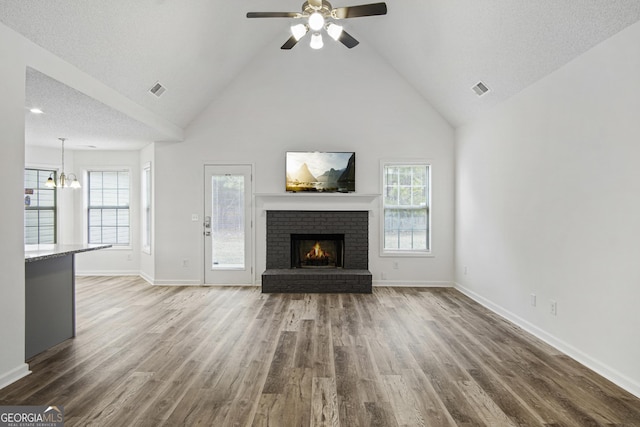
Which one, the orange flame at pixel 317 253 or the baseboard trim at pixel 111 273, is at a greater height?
the orange flame at pixel 317 253

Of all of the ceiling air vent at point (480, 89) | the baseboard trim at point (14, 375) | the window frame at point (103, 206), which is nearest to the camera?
the baseboard trim at point (14, 375)

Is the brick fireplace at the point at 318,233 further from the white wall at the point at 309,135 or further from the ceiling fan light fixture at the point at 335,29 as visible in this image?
the ceiling fan light fixture at the point at 335,29

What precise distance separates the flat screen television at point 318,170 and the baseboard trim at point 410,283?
5.97 ft

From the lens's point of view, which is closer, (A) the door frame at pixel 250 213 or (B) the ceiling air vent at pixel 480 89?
(B) the ceiling air vent at pixel 480 89

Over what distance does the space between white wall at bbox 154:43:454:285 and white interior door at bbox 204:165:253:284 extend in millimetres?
154

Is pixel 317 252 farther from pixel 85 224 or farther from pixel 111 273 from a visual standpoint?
pixel 85 224

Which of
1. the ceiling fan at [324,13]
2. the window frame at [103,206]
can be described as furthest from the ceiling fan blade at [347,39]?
the window frame at [103,206]

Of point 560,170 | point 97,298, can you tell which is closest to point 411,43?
point 560,170

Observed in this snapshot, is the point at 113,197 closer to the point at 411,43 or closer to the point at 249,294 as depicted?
the point at 249,294

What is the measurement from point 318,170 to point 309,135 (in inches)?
25.4

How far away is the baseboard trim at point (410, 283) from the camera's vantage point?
6.31 m

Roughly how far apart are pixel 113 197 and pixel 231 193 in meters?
2.68

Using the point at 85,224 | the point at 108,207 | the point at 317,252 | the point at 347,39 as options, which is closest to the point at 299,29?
the point at 347,39

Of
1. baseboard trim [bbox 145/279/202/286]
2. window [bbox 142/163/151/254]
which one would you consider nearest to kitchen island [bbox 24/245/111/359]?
baseboard trim [bbox 145/279/202/286]
